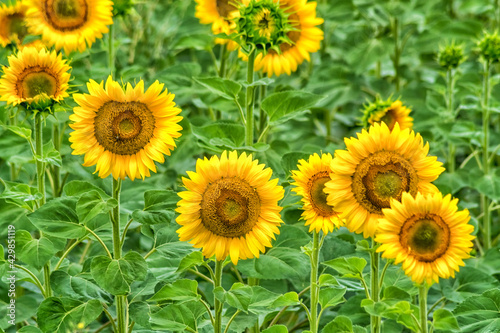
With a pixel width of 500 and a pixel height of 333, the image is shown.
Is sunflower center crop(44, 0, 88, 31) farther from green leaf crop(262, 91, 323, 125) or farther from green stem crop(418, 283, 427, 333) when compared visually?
green stem crop(418, 283, 427, 333)

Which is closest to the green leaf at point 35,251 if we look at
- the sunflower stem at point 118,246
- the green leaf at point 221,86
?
the sunflower stem at point 118,246

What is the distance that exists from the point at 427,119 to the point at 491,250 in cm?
43

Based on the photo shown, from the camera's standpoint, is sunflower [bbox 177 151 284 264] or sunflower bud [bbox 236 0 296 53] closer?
sunflower [bbox 177 151 284 264]

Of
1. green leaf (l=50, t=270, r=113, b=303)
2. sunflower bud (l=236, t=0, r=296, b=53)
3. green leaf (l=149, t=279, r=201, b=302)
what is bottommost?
green leaf (l=149, t=279, r=201, b=302)

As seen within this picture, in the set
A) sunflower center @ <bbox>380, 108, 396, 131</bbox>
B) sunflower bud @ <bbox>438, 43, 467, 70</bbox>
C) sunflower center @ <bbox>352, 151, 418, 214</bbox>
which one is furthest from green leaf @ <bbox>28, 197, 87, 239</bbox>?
sunflower bud @ <bbox>438, 43, 467, 70</bbox>

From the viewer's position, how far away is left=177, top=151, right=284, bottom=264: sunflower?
3.29 ft

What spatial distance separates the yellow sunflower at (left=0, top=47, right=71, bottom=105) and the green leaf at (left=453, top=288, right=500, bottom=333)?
2.34 ft

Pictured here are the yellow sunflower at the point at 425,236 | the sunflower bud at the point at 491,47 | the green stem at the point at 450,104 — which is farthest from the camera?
the green stem at the point at 450,104

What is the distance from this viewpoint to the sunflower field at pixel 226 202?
0.95 m

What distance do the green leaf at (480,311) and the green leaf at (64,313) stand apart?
57cm

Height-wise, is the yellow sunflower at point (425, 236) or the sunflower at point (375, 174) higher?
the sunflower at point (375, 174)

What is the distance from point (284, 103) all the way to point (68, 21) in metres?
0.49

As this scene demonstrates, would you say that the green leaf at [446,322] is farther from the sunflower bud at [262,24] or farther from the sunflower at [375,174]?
the sunflower bud at [262,24]

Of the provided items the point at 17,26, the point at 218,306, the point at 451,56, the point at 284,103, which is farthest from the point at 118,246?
the point at 451,56
